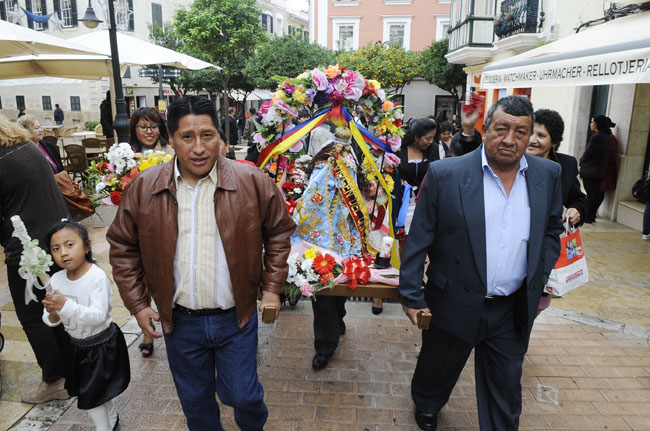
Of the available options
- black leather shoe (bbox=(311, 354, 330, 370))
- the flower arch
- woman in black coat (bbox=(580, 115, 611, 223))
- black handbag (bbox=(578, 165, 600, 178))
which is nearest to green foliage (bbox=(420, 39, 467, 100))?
woman in black coat (bbox=(580, 115, 611, 223))

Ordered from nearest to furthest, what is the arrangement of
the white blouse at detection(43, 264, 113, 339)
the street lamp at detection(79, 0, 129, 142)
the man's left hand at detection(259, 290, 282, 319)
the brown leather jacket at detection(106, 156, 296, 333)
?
the brown leather jacket at detection(106, 156, 296, 333) → the man's left hand at detection(259, 290, 282, 319) → the white blouse at detection(43, 264, 113, 339) → the street lamp at detection(79, 0, 129, 142)

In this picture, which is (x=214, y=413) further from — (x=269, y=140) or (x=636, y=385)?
(x=636, y=385)

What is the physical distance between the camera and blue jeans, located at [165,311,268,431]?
99.7 inches

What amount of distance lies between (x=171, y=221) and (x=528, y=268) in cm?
187

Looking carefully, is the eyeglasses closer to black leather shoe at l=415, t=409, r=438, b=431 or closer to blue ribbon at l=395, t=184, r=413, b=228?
blue ribbon at l=395, t=184, r=413, b=228

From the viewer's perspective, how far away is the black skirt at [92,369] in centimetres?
286

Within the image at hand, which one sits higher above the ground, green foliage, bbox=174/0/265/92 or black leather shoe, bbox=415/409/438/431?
green foliage, bbox=174/0/265/92

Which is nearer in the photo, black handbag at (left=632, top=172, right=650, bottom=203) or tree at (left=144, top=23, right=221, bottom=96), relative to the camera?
black handbag at (left=632, top=172, right=650, bottom=203)

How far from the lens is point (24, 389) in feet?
11.9

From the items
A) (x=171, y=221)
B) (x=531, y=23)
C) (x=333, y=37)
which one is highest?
(x=333, y=37)

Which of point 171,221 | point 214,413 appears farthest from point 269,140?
point 214,413

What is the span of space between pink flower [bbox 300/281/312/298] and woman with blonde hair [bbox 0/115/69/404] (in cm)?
161

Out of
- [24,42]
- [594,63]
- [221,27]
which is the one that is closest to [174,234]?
[24,42]

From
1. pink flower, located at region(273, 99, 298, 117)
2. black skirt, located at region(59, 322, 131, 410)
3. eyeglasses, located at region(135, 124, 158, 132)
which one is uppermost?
pink flower, located at region(273, 99, 298, 117)
